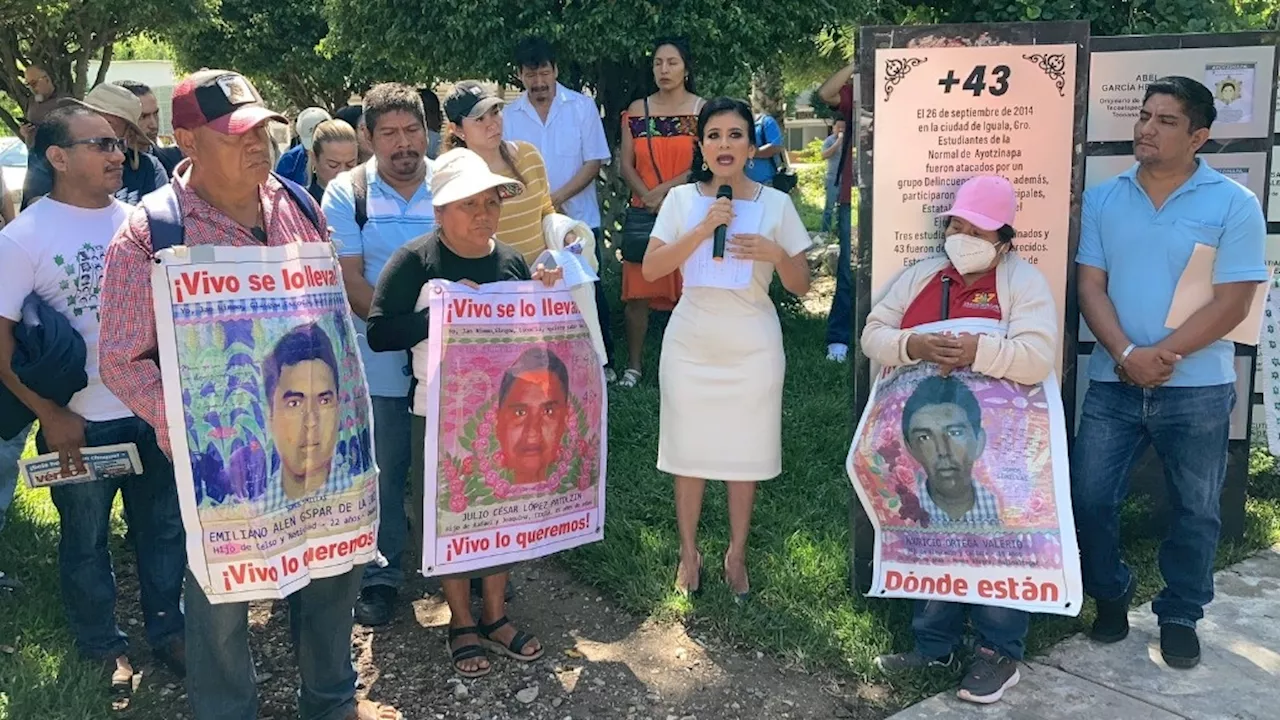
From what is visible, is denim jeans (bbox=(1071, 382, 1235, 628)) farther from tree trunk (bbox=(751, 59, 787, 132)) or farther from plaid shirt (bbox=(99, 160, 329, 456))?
tree trunk (bbox=(751, 59, 787, 132))

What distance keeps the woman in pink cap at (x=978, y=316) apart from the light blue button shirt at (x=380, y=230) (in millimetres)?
1729

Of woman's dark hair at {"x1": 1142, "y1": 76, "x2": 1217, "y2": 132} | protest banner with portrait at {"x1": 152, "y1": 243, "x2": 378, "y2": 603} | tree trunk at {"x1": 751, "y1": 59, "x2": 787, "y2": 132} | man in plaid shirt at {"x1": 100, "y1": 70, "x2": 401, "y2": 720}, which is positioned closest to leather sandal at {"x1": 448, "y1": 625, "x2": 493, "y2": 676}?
man in plaid shirt at {"x1": 100, "y1": 70, "x2": 401, "y2": 720}

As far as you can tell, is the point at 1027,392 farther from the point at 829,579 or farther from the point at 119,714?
the point at 119,714

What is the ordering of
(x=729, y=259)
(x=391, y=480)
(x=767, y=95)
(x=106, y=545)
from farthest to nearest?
(x=767, y=95) → (x=391, y=480) → (x=729, y=259) → (x=106, y=545)

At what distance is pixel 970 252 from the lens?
3.48m

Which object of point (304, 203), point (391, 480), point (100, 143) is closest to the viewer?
point (304, 203)

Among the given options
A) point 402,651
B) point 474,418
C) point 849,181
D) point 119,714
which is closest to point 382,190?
point 474,418

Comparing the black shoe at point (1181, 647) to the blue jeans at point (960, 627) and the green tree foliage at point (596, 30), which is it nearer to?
the blue jeans at point (960, 627)

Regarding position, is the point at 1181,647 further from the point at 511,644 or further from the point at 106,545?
the point at 106,545

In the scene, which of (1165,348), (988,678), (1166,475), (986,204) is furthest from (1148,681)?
(986,204)

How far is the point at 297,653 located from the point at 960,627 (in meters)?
2.25

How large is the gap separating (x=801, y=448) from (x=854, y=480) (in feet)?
6.50

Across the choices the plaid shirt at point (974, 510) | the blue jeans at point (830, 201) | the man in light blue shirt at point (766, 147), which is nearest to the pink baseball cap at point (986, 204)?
the plaid shirt at point (974, 510)

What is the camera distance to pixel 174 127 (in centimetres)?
276
